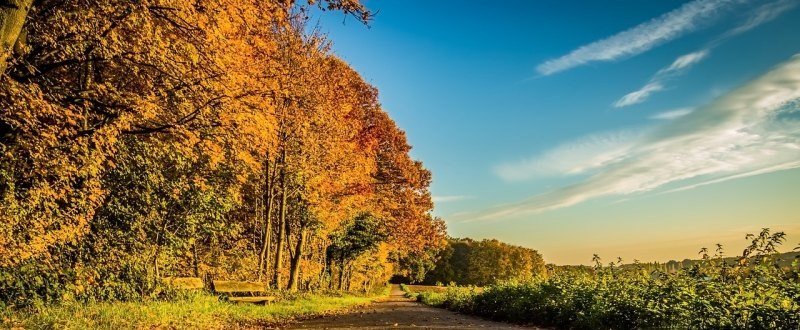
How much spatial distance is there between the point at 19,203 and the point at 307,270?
71.7 ft

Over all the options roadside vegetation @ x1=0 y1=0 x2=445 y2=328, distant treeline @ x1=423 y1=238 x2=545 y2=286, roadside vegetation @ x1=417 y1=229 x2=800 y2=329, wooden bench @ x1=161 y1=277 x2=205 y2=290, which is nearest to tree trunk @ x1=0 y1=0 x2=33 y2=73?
roadside vegetation @ x1=0 y1=0 x2=445 y2=328

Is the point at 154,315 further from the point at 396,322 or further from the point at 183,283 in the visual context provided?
the point at 396,322

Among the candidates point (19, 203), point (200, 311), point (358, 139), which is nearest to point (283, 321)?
point (200, 311)

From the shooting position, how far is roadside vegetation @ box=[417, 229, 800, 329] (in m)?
7.18

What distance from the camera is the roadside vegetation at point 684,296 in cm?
718

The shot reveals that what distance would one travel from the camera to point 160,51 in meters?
10.3

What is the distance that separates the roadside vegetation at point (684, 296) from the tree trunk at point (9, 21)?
421 inches

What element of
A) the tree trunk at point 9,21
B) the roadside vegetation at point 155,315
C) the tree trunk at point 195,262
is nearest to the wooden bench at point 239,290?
the roadside vegetation at point 155,315

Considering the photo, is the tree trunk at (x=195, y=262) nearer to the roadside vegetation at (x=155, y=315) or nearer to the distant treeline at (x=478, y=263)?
the roadside vegetation at (x=155, y=315)

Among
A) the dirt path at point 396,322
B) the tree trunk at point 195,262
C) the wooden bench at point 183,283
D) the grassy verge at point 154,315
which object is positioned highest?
the tree trunk at point 195,262

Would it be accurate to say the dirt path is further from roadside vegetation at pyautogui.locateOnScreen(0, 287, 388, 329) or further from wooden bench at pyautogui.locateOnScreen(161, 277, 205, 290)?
wooden bench at pyautogui.locateOnScreen(161, 277, 205, 290)

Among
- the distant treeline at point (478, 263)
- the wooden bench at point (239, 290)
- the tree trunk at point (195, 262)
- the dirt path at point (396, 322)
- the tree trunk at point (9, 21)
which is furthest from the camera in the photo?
the distant treeline at point (478, 263)

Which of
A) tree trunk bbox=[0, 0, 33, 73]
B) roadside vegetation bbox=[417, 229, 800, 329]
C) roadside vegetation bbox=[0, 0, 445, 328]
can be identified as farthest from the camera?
roadside vegetation bbox=[0, 0, 445, 328]

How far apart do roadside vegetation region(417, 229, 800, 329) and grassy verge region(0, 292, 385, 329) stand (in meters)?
7.52
